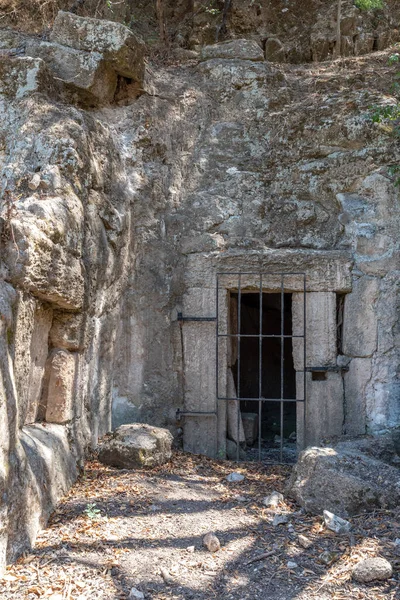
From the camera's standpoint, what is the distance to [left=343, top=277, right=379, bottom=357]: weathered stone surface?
5203 mm

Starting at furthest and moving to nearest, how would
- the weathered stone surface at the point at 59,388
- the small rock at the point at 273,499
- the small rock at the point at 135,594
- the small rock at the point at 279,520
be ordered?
the weathered stone surface at the point at 59,388
the small rock at the point at 273,499
the small rock at the point at 279,520
the small rock at the point at 135,594

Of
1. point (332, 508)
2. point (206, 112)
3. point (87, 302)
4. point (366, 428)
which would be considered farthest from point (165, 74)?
point (332, 508)

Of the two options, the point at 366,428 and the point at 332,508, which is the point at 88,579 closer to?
the point at 332,508

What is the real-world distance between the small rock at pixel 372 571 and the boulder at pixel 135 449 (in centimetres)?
191

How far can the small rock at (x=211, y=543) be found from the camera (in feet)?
10.0

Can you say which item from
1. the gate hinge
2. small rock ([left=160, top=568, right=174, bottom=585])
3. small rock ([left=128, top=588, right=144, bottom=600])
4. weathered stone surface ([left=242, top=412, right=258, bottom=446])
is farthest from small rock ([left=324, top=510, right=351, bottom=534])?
weathered stone surface ([left=242, top=412, right=258, bottom=446])

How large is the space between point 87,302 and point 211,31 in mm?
4729

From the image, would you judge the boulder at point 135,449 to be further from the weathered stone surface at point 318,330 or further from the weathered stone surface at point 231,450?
the weathered stone surface at point 318,330

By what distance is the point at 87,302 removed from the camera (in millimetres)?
4258

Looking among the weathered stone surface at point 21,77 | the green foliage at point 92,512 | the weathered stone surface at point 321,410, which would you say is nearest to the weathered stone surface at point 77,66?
the weathered stone surface at point 21,77

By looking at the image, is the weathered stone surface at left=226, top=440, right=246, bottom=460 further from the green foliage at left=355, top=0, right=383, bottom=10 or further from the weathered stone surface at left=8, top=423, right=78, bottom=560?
the green foliage at left=355, top=0, right=383, bottom=10

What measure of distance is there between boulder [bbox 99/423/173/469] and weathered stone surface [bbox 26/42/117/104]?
2995mm

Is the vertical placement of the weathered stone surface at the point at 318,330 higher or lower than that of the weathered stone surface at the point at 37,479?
higher

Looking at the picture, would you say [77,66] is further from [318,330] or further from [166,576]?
[166,576]
